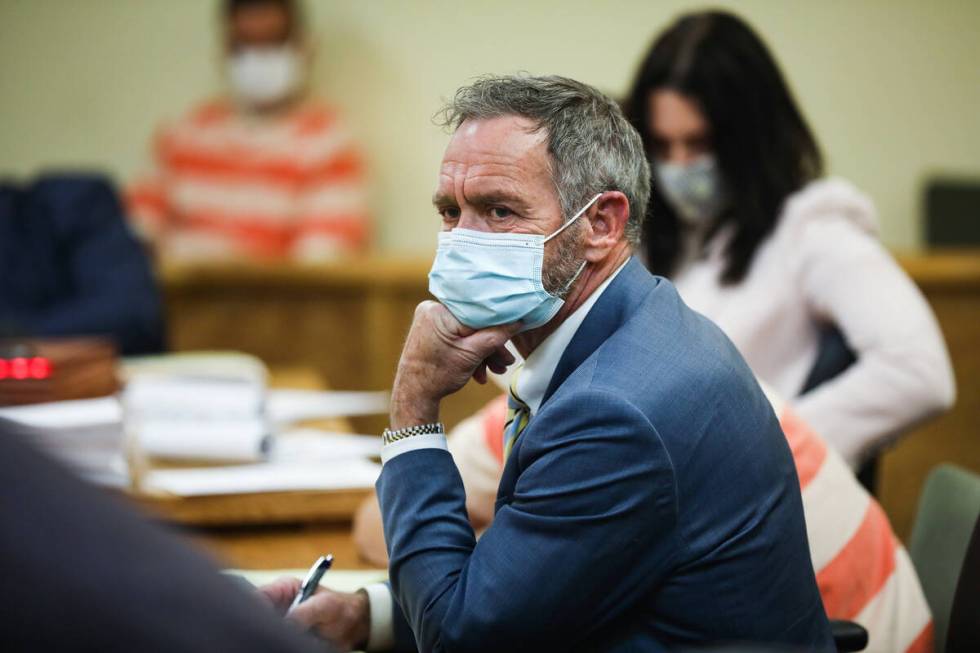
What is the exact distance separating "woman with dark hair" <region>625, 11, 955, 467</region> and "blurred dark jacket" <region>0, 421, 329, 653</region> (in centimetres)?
173

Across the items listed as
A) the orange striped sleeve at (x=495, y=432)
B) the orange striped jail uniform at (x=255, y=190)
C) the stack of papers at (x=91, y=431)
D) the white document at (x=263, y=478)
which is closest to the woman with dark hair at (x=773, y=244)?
the orange striped sleeve at (x=495, y=432)

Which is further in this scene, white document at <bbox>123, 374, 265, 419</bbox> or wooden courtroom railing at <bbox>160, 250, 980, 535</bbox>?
wooden courtroom railing at <bbox>160, 250, 980, 535</bbox>

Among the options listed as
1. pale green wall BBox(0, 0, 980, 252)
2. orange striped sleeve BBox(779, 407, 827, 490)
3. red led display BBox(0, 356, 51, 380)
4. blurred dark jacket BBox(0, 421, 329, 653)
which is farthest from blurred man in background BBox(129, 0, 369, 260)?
blurred dark jacket BBox(0, 421, 329, 653)

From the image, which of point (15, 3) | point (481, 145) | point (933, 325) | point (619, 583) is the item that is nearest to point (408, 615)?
point (619, 583)

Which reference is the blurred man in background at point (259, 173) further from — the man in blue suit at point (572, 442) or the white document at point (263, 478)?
the man in blue suit at point (572, 442)

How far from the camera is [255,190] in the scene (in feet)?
16.6

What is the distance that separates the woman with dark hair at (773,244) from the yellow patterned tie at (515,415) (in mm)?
922

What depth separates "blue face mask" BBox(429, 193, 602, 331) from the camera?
138 cm

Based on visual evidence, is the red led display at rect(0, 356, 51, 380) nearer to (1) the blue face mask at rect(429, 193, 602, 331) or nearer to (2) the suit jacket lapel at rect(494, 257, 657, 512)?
(1) the blue face mask at rect(429, 193, 602, 331)

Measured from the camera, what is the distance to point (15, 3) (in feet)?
18.1

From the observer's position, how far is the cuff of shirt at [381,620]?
4.84 feet

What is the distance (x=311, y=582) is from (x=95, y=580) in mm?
870

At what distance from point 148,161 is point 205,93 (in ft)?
1.30

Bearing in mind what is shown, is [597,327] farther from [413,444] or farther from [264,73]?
[264,73]
